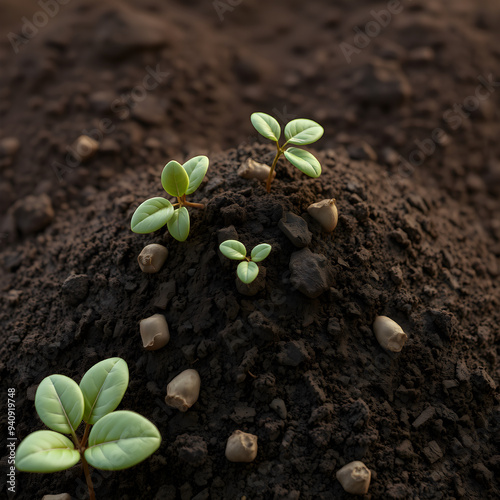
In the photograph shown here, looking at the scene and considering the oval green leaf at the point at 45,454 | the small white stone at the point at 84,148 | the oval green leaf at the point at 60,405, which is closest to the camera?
the oval green leaf at the point at 45,454

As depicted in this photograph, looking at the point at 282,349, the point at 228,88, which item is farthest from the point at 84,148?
the point at 282,349

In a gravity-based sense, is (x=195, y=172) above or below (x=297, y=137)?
below

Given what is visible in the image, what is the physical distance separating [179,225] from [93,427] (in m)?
0.51

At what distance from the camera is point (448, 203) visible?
2.06 m

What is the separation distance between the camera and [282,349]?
1205mm

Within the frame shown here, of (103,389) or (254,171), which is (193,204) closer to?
(254,171)

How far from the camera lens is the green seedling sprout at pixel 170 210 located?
119 centimetres

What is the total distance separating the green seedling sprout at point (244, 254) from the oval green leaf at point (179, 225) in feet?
0.34

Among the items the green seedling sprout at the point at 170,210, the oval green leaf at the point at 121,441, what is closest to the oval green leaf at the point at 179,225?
the green seedling sprout at the point at 170,210

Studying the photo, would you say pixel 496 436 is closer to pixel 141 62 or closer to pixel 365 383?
pixel 365 383

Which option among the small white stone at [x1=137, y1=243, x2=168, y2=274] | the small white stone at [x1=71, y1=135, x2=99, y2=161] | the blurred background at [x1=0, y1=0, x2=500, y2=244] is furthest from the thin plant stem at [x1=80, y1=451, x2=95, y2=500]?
the small white stone at [x1=71, y1=135, x2=99, y2=161]

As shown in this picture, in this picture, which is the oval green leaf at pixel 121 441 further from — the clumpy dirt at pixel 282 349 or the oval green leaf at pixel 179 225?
the oval green leaf at pixel 179 225

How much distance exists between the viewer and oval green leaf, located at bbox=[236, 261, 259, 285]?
44.1 inches

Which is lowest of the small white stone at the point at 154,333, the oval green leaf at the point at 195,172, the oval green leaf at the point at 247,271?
the small white stone at the point at 154,333
